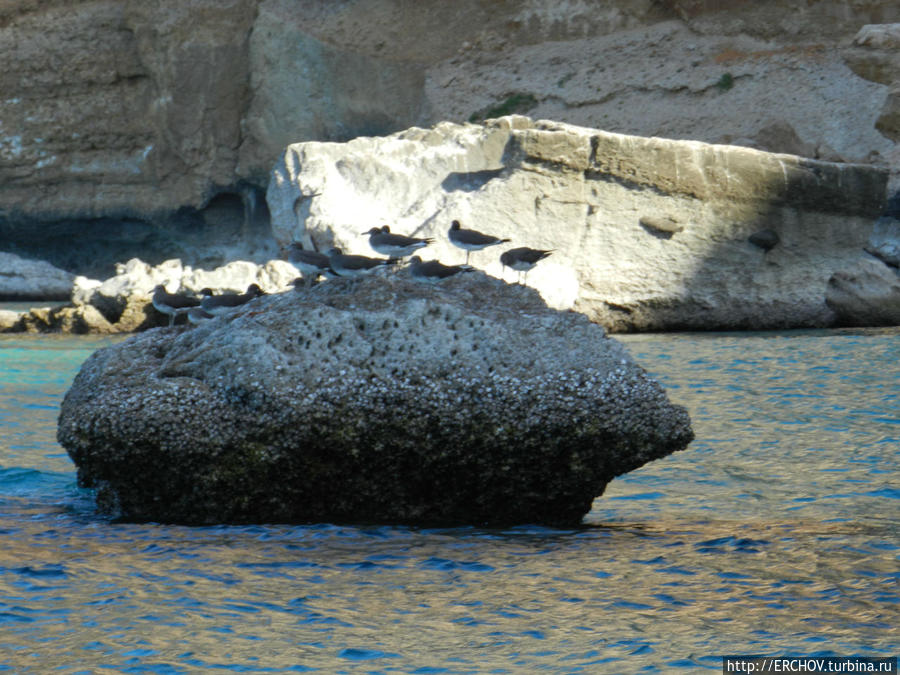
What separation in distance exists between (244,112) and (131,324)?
969cm

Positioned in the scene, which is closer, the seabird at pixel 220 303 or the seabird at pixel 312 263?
the seabird at pixel 312 263

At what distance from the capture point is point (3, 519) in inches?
203

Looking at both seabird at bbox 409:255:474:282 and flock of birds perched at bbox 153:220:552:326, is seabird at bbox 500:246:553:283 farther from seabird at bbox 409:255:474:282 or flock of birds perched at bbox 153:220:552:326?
seabird at bbox 409:255:474:282

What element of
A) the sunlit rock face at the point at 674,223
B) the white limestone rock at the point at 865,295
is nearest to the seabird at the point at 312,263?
the sunlit rock face at the point at 674,223

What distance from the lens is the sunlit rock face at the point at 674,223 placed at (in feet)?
47.4

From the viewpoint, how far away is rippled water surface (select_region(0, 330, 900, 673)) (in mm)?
3348

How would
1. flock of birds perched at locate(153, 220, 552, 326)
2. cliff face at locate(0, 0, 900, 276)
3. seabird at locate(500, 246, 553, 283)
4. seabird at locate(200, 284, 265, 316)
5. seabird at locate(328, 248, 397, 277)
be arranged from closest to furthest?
flock of birds perched at locate(153, 220, 552, 326) < seabird at locate(328, 248, 397, 277) < seabird at locate(200, 284, 265, 316) < seabird at locate(500, 246, 553, 283) < cliff face at locate(0, 0, 900, 276)

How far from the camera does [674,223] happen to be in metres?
14.5

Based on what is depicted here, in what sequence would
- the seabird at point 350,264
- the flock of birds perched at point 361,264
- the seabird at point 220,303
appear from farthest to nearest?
1. the seabird at point 220,303
2. the seabird at point 350,264
3. the flock of birds perched at point 361,264

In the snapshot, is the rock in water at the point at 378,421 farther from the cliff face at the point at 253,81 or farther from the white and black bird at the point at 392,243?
the cliff face at the point at 253,81

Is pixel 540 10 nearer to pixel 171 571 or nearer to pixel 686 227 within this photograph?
pixel 686 227

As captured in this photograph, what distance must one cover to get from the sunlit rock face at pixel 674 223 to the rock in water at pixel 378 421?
30.9ft

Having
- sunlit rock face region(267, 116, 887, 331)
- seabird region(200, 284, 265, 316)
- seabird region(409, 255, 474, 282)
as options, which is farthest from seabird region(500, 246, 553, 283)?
sunlit rock face region(267, 116, 887, 331)

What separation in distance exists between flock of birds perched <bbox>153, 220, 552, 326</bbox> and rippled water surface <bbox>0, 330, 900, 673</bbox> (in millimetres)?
1557
